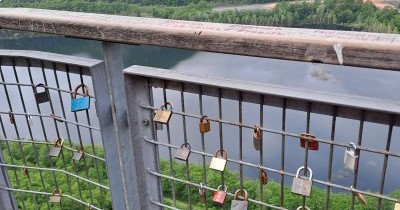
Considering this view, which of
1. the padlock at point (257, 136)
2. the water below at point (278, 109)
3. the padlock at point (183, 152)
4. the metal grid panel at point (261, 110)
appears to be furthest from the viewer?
the water below at point (278, 109)

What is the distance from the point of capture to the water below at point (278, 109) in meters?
8.48

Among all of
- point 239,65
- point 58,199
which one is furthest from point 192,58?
point 58,199

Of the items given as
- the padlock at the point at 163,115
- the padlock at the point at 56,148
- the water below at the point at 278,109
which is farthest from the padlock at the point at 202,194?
the water below at the point at 278,109

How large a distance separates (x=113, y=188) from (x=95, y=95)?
11.2 inches

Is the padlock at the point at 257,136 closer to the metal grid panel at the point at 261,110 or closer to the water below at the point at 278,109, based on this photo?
the metal grid panel at the point at 261,110

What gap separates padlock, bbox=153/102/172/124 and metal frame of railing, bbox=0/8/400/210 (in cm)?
4

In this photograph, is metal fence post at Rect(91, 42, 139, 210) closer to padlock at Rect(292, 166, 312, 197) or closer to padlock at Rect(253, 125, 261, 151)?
padlock at Rect(253, 125, 261, 151)

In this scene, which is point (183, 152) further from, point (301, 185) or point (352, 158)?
point (352, 158)

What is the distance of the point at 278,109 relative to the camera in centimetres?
820

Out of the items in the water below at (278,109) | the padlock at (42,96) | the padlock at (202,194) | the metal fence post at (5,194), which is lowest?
the water below at (278,109)

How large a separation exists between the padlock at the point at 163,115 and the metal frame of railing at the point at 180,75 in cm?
4

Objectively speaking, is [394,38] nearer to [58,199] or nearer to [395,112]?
[395,112]

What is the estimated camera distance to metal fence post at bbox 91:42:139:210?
1060 millimetres

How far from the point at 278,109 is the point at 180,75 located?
7.37 m
